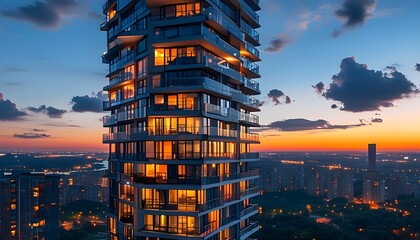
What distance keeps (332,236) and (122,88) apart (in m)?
89.2

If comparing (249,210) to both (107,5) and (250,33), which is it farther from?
(107,5)

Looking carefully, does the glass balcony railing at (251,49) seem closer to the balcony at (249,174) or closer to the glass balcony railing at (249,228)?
the balcony at (249,174)

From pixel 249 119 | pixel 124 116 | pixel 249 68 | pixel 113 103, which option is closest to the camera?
pixel 124 116

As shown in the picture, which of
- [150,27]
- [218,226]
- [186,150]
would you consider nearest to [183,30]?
[150,27]

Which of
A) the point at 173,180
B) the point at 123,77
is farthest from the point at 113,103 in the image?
the point at 173,180

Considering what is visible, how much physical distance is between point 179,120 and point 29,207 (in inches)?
3253

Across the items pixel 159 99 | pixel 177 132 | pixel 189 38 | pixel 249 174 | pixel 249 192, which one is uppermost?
pixel 189 38

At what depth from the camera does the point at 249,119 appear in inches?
1768

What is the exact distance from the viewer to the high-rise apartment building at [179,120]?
108 ft

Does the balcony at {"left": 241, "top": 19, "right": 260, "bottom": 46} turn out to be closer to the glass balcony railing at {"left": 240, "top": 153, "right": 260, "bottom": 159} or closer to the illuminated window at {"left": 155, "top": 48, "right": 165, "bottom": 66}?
the illuminated window at {"left": 155, "top": 48, "right": 165, "bottom": 66}

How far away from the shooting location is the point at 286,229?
114 m

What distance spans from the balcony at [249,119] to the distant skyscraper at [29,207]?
7597 centimetres

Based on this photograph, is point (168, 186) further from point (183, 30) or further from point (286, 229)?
point (286, 229)

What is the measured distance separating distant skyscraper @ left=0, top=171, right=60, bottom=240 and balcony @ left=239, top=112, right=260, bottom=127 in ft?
249
